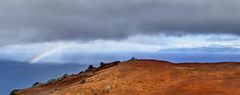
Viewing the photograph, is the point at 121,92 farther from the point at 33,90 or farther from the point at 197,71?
the point at 33,90

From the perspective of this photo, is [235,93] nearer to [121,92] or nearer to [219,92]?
[219,92]

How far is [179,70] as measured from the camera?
43344 millimetres

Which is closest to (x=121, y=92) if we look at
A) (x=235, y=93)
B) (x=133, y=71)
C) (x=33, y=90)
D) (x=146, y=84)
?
(x=146, y=84)

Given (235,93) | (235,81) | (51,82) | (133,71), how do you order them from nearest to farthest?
(235,93), (235,81), (133,71), (51,82)

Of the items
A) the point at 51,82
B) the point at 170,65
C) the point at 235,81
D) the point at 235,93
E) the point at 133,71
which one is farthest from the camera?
the point at 51,82

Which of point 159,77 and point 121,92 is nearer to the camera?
point 121,92

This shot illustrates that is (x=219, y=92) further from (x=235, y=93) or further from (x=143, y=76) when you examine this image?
(x=143, y=76)

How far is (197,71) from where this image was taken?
4375cm

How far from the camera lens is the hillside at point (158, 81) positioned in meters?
36.6

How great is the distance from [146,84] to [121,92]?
2.66 m

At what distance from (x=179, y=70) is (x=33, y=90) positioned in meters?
14.4

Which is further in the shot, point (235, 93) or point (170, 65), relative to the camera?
point (170, 65)

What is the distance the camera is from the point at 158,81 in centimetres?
3947

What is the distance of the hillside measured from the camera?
36562 millimetres
